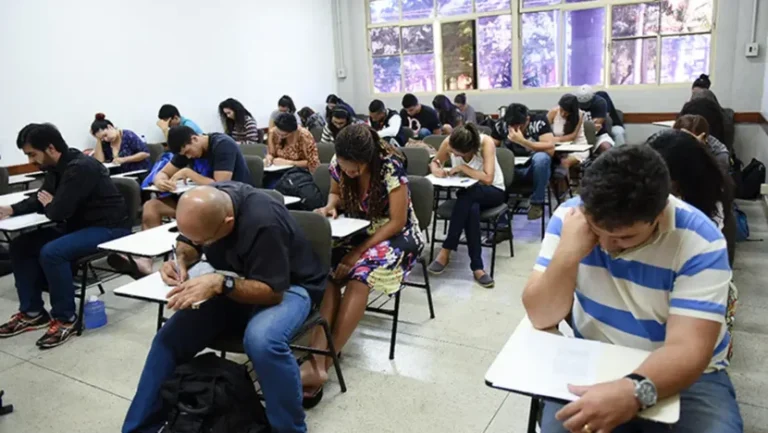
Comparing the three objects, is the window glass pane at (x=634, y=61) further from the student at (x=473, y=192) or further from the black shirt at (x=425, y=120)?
the student at (x=473, y=192)

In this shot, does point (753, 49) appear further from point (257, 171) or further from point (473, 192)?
point (257, 171)

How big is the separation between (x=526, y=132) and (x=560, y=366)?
429 centimetres

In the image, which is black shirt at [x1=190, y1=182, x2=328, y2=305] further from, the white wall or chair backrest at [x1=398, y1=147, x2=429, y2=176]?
the white wall

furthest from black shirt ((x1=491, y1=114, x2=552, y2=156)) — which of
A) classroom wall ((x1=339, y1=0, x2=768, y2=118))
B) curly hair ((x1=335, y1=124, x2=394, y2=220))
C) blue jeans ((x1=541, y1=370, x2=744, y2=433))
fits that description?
blue jeans ((x1=541, y1=370, x2=744, y2=433))

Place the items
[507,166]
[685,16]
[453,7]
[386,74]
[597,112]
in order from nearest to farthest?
1. [507,166]
2. [597,112]
3. [685,16]
4. [453,7]
5. [386,74]

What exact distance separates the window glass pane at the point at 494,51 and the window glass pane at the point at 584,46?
84cm

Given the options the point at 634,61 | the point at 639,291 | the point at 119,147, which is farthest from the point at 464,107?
the point at 639,291

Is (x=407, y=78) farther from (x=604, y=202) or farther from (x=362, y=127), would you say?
(x=604, y=202)

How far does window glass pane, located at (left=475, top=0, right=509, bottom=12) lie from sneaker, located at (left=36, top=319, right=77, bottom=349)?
22.8 ft

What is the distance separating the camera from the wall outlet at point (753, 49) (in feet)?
21.5

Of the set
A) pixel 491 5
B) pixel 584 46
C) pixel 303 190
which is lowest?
pixel 303 190

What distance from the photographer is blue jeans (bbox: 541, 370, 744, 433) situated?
1.29 m

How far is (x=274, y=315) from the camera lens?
6.86 ft

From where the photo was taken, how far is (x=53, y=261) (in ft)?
10.7
